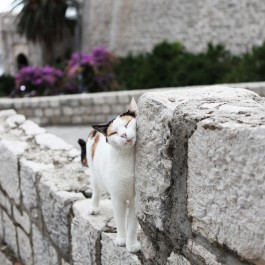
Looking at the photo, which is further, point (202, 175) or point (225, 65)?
point (225, 65)

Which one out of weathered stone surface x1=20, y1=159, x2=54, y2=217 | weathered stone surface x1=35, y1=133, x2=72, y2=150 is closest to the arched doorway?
weathered stone surface x1=35, y1=133, x2=72, y2=150

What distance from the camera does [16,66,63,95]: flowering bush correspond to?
12.0m

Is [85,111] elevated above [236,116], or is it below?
below

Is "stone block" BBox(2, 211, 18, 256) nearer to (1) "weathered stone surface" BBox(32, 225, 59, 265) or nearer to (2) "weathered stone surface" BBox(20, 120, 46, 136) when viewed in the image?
(1) "weathered stone surface" BBox(32, 225, 59, 265)

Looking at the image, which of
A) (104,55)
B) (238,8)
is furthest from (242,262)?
(238,8)

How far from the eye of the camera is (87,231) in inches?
91.1

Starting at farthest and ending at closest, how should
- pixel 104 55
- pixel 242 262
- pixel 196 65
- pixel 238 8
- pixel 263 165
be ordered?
pixel 238 8 < pixel 196 65 < pixel 104 55 < pixel 242 262 < pixel 263 165

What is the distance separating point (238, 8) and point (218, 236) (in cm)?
1668

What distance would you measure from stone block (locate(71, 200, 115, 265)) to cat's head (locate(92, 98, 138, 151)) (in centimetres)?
57

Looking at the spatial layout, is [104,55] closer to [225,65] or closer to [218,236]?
[225,65]

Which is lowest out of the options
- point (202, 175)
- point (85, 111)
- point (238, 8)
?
point (85, 111)

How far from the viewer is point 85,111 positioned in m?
9.13

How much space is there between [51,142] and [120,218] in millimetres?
1908

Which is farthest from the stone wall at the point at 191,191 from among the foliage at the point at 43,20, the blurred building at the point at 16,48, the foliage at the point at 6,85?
the blurred building at the point at 16,48
